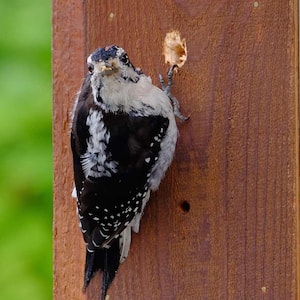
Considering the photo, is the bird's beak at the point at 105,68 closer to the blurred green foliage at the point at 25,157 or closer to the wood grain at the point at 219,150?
the wood grain at the point at 219,150

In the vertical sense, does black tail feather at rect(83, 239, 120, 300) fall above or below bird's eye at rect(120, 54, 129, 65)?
below

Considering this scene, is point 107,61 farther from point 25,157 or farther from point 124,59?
point 25,157

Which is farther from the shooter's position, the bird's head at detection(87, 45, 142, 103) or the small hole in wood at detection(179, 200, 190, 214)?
the small hole in wood at detection(179, 200, 190, 214)

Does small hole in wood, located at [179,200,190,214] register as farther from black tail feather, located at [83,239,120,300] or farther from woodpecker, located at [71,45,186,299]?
black tail feather, located at [83,239,120,300]

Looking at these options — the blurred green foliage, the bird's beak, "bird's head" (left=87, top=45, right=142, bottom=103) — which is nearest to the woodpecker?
"bird's head" (left=87, top=45, right=142, bottom=103)

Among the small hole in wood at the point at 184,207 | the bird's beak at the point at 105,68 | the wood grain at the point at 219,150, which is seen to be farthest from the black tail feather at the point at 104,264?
the bird's beak at the point at 105,68

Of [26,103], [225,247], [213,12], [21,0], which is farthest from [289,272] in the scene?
[21,0]
